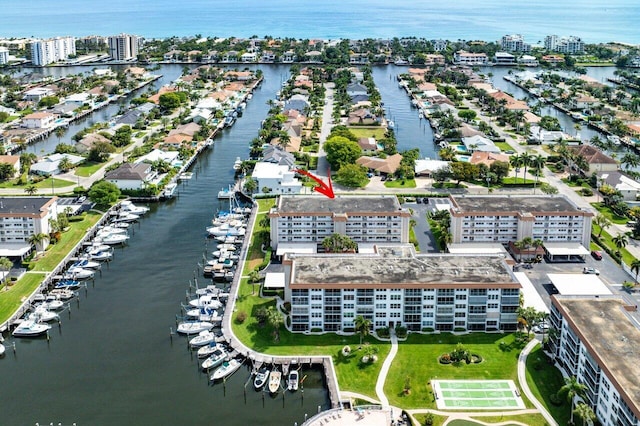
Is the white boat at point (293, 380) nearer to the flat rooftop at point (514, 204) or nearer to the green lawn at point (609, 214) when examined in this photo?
the flat rooftop at point (514, 204)

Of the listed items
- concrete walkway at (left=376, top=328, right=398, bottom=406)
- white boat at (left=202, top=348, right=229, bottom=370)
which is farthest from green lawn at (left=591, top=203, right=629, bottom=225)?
white boat at (left=202, top=348, right=229, bottom=370)

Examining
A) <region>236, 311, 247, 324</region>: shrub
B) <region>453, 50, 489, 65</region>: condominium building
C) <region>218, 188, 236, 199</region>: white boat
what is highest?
<region>453, 50, 489, 65</region>: condominium building

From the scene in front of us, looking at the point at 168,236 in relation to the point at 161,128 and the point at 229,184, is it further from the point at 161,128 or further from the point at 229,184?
the point at 161,128

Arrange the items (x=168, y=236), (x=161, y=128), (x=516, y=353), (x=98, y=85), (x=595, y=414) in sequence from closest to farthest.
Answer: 1. (x=595, y=414)
2. (x=516, y=353)
3. (x=168, y=236)
4. (x=161, y=128)
5. (x=98, y=85)

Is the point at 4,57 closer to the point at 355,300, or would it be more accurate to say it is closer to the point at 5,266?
the point at 5,266

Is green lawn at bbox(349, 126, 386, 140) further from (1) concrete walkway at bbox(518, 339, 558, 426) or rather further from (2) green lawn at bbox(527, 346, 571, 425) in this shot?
(2) green lawn at bbox(527, 346, 571, 425)

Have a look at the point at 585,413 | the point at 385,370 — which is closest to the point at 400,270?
the point at 385,370

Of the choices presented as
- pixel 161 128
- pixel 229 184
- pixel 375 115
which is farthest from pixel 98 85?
pixel 229 184
